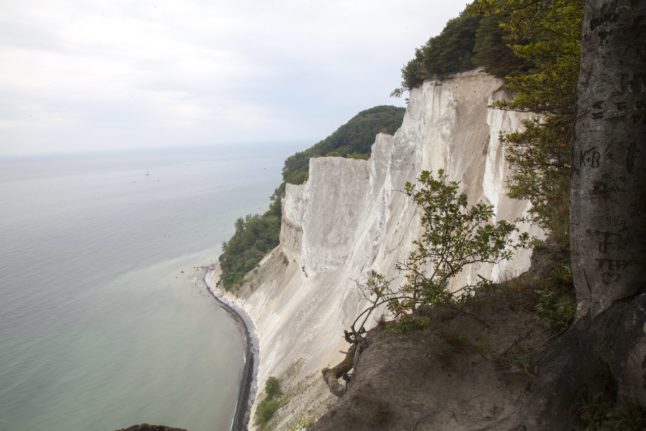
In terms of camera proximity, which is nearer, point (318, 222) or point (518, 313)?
point (518, 313)

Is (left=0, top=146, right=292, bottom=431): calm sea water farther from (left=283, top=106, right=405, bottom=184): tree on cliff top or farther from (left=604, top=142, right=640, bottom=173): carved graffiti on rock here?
(left=604, top=142, right=640, bottom=173): carved graffiti on rock

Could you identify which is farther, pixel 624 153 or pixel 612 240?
pixel 612 240

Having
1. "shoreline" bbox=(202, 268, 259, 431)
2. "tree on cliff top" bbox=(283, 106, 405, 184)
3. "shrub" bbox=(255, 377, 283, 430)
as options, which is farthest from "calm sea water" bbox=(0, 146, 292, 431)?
"tree on cliff top" bbox=(283, 106, 405, 184)

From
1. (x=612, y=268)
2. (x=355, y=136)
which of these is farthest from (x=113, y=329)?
(x=612, y=268)

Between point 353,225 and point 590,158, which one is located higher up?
point 590,158

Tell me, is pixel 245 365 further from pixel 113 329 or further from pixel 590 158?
pixel 590 158

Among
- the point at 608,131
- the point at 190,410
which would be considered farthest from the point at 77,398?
the point at 608,131

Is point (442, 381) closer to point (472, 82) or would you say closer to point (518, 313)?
point (518, 313)
